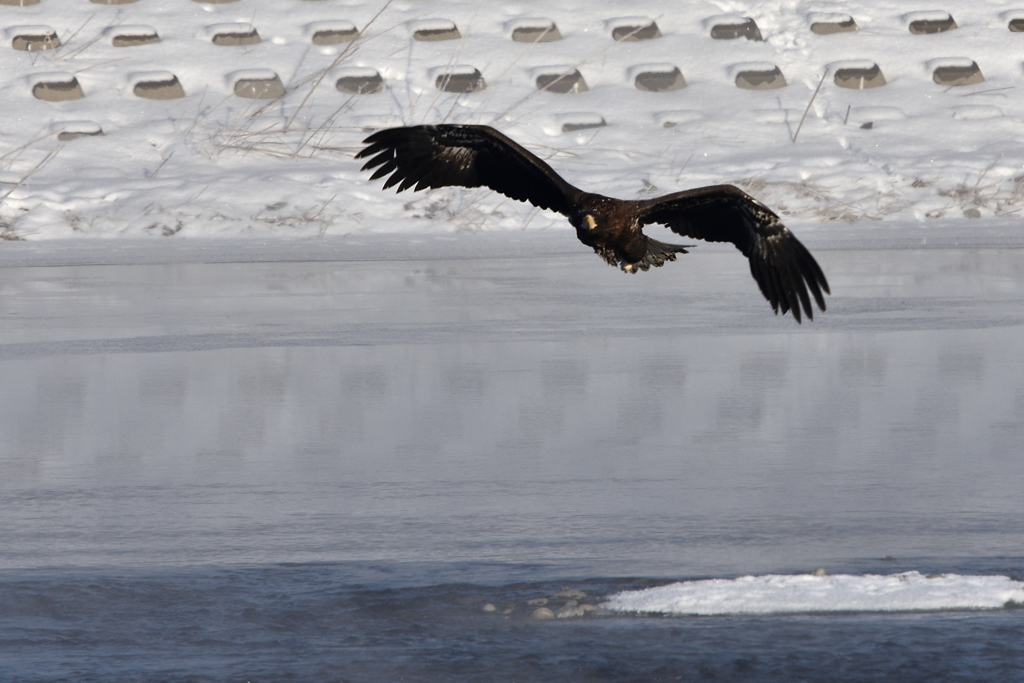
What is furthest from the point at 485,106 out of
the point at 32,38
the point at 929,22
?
the point at 929,22

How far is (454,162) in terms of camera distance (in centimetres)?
686

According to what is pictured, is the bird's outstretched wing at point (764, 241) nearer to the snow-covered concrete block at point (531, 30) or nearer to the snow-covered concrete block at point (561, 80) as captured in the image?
the snow-covered concrete block at point (561, 80)

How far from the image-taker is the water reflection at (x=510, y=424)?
4648 mm

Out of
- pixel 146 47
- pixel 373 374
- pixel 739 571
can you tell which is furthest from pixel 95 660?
pixel 146 47

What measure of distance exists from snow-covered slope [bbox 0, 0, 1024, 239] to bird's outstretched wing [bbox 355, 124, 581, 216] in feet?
21.6

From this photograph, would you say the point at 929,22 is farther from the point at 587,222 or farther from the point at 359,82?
the point at 587,222

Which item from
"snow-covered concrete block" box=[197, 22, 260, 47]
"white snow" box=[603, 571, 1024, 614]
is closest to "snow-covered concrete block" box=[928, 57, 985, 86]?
"snow-covered concrete block" box=[197, 22, 260, 47]

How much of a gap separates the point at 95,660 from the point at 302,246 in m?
9.00

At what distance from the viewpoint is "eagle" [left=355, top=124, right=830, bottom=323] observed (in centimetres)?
598

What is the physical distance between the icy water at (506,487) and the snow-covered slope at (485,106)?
4.55 meters

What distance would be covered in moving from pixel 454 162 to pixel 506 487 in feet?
7.16

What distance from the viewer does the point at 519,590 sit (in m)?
4.17

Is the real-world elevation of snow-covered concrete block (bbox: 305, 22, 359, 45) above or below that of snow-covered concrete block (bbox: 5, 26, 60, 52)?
below

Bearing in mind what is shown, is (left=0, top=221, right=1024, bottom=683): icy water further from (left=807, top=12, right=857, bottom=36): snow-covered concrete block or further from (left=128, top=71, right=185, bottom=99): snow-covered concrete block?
(left=807, top=12, right=857, bottom=36): snow-covered concrete block
